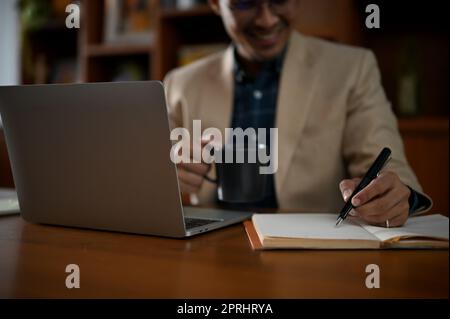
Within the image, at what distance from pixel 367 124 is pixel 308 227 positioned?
26.2 inches

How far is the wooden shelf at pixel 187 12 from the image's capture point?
2.11 m

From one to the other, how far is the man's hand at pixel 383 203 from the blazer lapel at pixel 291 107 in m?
0.57

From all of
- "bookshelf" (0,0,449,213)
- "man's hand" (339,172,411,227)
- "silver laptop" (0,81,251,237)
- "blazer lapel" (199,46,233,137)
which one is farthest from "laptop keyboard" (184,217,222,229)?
"bookshelf" (0,0,449,213)

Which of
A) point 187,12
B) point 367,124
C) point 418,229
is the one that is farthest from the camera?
point 187,12

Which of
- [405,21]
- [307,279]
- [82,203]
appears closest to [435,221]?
[307,279]

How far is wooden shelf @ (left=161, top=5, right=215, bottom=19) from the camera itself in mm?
2109

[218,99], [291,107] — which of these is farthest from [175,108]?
[291,107]

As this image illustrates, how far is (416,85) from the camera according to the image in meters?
1.93

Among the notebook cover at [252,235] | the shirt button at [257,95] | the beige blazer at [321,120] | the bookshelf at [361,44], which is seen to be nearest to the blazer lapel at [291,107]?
the beige blazer at [321,120]

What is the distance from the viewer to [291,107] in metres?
1.34

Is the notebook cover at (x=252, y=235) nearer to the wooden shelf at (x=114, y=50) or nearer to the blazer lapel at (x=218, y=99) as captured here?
the blazer lapel at (x=218, y=99)

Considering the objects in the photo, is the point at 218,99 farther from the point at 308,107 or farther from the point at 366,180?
the point at 366,180
